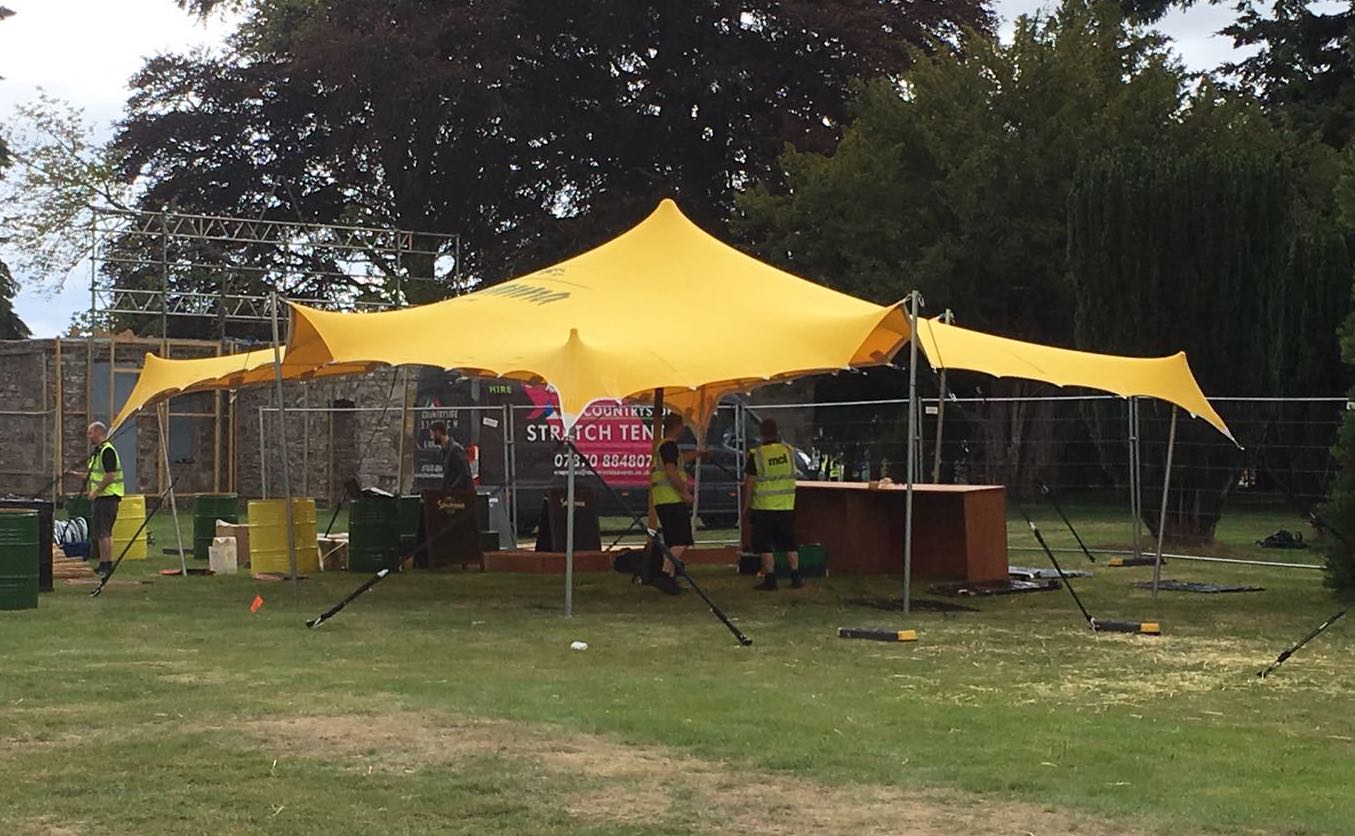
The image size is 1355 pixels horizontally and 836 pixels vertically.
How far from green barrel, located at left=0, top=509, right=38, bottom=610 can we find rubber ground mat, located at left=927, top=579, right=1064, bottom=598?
811 centimetres

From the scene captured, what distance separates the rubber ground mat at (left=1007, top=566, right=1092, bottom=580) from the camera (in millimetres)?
17672

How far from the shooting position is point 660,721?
8891 millimetres

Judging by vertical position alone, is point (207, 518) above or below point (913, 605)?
above

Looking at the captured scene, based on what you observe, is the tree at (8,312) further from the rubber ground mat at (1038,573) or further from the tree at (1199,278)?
the rubber ground mat at (1038,573)

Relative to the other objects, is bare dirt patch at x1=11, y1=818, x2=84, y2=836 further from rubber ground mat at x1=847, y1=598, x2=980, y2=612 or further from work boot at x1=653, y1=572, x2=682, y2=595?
work boot at x1=653, y1=572, x2=682, y2=595

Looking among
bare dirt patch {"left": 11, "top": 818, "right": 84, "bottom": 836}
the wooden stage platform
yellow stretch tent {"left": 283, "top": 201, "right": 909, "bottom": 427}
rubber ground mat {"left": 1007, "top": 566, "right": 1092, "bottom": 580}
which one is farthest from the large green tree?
bare dirt patch {"left": 11, "top": 818, "right": 84, "bottom": 836}

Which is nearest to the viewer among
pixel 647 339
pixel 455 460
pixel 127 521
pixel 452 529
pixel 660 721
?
pixel 660 721

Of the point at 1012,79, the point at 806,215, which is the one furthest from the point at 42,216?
the point at 1012,79

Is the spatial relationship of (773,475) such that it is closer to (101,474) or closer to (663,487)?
(663,487)

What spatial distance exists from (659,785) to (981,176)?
83.2ft

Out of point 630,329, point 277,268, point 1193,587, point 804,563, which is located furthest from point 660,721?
point 277,268

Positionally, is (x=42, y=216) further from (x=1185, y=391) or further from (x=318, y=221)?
(x=1185, y=391)

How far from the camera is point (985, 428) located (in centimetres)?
3123

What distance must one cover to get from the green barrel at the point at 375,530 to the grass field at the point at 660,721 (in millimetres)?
3482
